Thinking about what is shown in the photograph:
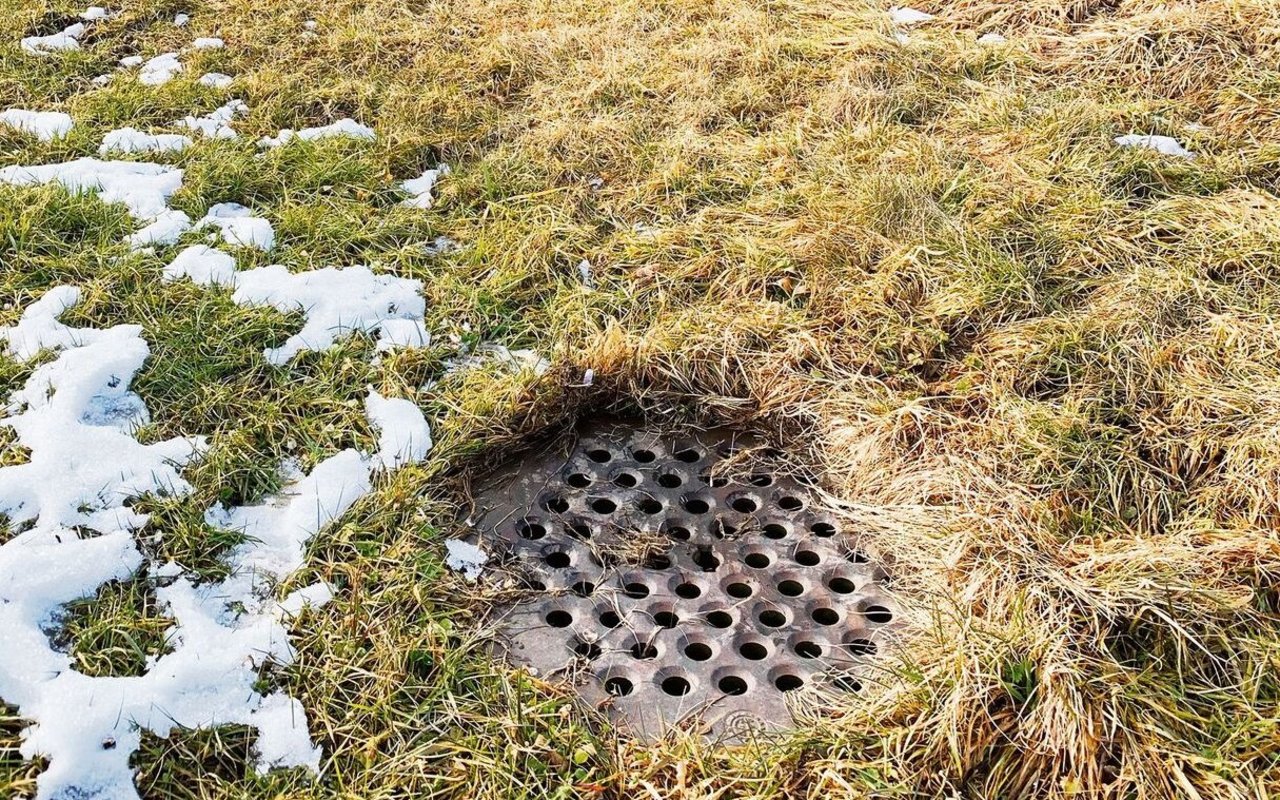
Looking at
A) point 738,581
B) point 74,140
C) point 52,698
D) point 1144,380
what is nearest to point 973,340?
point 1144,380

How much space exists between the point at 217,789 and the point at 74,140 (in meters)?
2.99

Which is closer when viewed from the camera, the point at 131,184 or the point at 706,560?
the point at 706,560

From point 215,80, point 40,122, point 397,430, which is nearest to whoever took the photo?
point 397,430

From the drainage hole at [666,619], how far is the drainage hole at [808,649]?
0.92 ft

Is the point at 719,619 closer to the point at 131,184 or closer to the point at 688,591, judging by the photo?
the point at 688,591

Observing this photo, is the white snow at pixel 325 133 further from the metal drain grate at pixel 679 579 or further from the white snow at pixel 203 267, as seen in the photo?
the metal drain grate at pixel 679 579

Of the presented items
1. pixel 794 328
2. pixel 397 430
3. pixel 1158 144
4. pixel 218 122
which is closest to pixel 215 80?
pixel 218 122

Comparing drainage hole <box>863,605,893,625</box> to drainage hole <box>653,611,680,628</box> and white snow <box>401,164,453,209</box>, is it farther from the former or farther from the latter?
white snow <box>401,164,453,209</box>

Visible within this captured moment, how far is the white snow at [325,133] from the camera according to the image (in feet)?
13.3

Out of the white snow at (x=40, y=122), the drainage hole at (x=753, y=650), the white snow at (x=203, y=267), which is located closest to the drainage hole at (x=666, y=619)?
the drainage hole at (x=753, y=650)

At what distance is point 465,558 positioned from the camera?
2.47 meters

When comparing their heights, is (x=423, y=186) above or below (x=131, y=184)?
below

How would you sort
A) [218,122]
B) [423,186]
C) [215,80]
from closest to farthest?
[423,186], [218,122], [215,80]

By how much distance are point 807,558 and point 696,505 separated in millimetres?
327
